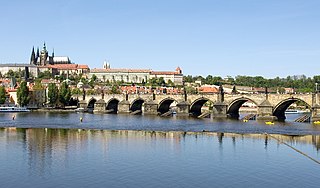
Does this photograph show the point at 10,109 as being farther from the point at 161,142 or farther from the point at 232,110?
the point at 161,142

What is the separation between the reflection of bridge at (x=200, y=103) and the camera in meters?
64.4

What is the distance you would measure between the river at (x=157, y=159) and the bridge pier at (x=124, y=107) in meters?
38.5

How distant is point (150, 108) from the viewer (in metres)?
82.1

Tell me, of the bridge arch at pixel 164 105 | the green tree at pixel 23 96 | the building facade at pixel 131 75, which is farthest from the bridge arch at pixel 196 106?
the building facade at pixel 131 75

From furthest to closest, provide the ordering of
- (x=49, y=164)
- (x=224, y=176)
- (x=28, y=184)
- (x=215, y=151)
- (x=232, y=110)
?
(x=232, y=110) → (x=215, y=151) → (x=49, y=164) → (x=224, y=176) → (x=28, y=184)

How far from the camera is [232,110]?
73062 mm

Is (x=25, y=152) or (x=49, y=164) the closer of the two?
(x=49, y=164)

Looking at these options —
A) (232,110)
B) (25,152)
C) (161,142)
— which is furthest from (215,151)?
(232,110)

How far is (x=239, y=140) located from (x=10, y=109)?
2332 inches

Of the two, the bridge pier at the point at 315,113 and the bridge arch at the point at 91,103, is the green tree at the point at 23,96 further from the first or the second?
the bridge pier at the point at 315,113

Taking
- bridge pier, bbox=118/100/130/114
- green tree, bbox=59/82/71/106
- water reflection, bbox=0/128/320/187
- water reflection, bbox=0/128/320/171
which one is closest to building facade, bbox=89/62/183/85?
green tree, bbox=59/82/71/106

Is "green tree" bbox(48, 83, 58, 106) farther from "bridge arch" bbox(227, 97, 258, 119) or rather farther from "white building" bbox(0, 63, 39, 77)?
"white building" bbox(0, 63, 39, 77)

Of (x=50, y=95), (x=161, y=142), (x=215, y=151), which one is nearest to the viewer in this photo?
(x=215, y=151)

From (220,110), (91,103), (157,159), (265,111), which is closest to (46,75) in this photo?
(91,103)
